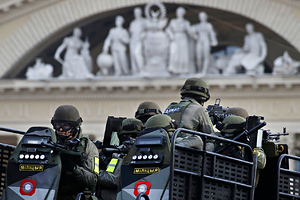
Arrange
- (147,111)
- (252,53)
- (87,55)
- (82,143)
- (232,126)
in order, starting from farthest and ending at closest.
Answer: (87,55)
(252,53)
(147,111)
(232,126)
(82,143)

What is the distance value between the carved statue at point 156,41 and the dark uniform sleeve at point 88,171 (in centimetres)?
1763

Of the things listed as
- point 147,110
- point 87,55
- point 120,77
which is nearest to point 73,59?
point 87,55

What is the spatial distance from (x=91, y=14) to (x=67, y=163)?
729 inches

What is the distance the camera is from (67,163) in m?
6.11

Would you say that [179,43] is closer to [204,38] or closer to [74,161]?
[204,38]

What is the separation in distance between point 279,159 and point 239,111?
5.54ft

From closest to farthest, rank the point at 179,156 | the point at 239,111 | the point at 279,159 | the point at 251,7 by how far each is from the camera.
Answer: the point at 179,156
the point at 279,159
the point at 239,111
the point at 251,7

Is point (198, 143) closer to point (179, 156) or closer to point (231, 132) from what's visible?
point (179, 156)

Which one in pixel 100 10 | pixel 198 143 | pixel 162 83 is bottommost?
pixel 198 143

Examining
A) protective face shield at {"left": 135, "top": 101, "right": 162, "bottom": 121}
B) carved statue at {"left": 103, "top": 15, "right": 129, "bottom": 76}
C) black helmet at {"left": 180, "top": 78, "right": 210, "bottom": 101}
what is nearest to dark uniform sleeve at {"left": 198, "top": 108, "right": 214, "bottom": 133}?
black helmet at {"left": 180, "top": 78, "right": 210, "bottom": 101}

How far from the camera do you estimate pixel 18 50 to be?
24.7 meters

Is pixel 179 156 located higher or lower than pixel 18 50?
lower

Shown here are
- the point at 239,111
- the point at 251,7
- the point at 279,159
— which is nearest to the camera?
the point at 279,159

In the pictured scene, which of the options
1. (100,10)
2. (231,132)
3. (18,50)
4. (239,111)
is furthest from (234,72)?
(231,132)
